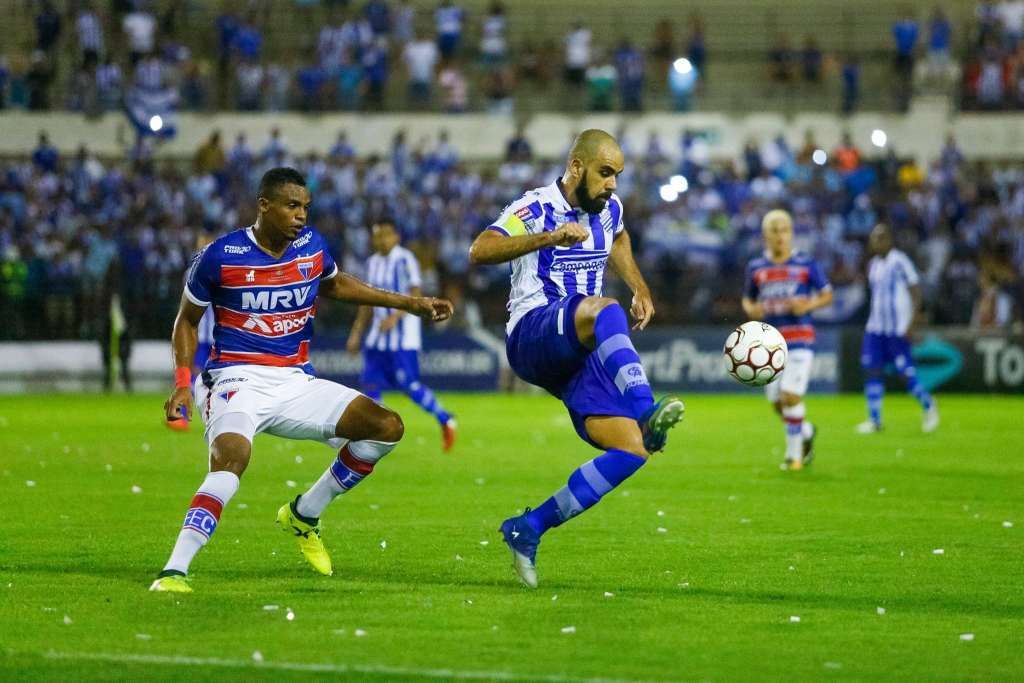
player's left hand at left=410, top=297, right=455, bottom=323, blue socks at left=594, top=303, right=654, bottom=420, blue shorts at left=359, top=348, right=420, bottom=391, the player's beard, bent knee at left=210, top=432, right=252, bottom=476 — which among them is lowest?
blue shorts at left=359, top=348, right=420, bottom=391

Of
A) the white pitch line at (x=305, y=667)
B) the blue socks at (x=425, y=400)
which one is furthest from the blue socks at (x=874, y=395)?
the white pitch line at (x=305, y=667)

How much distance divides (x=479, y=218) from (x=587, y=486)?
72.9 ft

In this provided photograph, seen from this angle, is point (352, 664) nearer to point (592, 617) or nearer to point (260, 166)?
point (592, 617)

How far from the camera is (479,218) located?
30062mm

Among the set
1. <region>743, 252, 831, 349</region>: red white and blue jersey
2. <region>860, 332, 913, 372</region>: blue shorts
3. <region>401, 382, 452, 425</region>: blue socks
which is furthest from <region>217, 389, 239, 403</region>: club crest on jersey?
<region>860, 332, 913, 372</region>: blue shorts

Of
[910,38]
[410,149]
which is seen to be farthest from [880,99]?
[410,149]

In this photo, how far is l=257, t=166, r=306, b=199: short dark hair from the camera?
845cm

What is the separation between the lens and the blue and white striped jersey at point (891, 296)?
20.3 m

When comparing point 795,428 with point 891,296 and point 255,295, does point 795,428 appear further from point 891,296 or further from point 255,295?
point 255,295

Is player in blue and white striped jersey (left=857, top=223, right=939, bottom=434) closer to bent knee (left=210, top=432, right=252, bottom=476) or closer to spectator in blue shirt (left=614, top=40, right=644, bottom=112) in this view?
bent knee (left=210, top=432, right=252, bottom=476)

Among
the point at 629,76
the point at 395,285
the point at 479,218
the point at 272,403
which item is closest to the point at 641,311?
the point at 272,403

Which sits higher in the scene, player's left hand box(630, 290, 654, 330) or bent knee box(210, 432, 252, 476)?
player's left hand box(630, 290, 654, 330)

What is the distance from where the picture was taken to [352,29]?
1359 inches

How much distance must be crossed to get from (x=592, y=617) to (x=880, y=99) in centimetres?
2922
